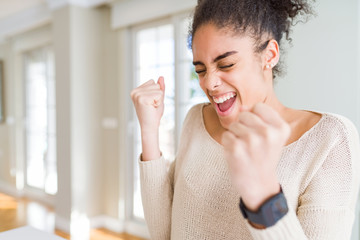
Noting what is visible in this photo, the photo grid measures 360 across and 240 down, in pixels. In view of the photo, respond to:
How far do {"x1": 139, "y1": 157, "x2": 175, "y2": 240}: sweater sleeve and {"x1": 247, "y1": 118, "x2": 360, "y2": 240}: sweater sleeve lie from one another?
416mm

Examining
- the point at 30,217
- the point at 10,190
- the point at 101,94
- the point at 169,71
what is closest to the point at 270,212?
the point at 169,71

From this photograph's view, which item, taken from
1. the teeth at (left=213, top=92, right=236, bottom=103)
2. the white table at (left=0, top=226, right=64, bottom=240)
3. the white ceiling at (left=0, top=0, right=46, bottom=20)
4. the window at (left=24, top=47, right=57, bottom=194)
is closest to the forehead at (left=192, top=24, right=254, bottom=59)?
the teeth at (left=213, top=92, right=236, bottom=103)

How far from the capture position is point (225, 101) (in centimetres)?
85

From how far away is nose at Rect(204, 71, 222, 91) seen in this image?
0.80 metres

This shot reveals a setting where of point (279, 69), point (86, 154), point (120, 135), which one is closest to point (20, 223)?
point (86, 154)

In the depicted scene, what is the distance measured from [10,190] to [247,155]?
233 inches

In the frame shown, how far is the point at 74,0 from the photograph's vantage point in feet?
11.9

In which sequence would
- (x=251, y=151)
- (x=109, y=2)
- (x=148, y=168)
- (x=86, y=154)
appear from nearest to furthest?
(x=251, y=151) < (x=148, y=168) < (x=109, y=2) < (x=86, y=154)

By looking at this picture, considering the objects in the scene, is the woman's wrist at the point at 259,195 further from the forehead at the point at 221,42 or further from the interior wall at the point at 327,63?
the interior wall at the point at 327,63

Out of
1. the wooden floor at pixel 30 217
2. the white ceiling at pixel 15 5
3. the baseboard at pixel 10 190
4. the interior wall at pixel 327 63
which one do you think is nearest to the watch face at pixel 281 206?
the interior wall at pixel 327 63

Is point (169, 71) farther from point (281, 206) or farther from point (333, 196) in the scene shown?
point (281, 206)

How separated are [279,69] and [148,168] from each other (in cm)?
50

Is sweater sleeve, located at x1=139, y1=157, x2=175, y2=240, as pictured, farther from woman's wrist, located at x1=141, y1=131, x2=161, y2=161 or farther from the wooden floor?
the wooden floor

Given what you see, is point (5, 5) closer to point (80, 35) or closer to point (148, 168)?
point (80, 35)
